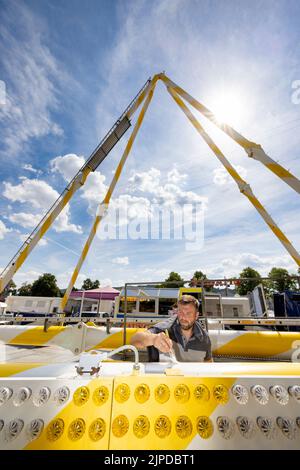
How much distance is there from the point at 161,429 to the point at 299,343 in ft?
14.2

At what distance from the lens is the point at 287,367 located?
1.50m

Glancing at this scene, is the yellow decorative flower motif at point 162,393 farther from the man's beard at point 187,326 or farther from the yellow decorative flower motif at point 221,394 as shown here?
the man's beard at point 187,326

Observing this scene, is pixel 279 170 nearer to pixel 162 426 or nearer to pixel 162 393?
pixel 162 393

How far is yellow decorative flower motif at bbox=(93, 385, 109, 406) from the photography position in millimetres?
1201

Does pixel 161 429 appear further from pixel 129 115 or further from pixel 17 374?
pixel 129 115

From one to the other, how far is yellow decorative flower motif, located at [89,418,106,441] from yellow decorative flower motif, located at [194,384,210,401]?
1.79ft

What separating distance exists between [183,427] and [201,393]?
0.19m

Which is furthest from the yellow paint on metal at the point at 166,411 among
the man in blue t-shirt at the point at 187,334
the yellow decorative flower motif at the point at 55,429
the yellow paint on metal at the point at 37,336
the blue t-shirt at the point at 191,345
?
the yellow paint on metal at the point at 37,336

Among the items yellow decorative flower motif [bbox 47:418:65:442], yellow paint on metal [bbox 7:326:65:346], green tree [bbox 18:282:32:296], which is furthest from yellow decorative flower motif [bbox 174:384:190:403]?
green tree [bbox 18:282:32:296]

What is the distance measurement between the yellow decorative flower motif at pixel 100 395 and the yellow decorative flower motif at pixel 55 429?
0.61 ft

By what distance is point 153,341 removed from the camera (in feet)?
7.42

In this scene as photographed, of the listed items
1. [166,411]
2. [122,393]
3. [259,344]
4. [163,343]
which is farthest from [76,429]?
[259,344]

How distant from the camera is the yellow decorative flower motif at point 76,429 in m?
1.08
